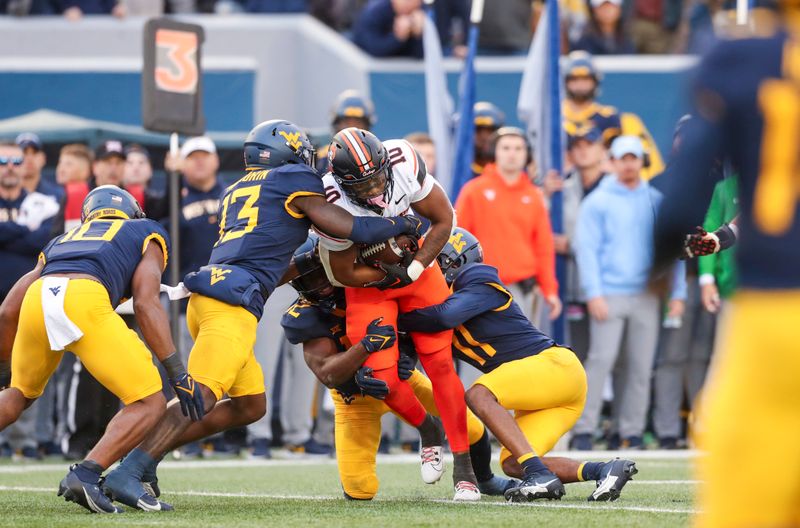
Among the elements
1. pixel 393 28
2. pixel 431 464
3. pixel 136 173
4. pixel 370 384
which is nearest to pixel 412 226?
pixel 370 384

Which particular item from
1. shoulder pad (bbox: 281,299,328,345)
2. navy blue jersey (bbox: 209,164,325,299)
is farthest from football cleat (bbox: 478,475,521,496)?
navy blue jersey (bbox: 209,164,325,299)

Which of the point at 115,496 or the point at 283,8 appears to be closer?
the point at 115,496

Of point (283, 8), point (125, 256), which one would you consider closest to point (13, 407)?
point (125, 256)

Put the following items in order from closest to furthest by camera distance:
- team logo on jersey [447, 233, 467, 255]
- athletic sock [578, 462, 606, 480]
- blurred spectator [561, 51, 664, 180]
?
athletic sock [578, 462, 606, 480] → team logo on jersey [447, 233, 467, 255] → blurred spectator [561, 51, 664, 180]

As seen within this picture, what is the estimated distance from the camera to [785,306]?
280 centimetres

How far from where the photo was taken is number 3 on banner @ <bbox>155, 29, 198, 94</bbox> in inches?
381

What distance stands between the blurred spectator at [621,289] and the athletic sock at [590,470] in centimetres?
385

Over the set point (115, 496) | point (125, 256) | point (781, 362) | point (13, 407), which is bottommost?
point (115, 496)

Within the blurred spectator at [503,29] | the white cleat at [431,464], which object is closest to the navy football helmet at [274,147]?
the white cleat at [431,464]

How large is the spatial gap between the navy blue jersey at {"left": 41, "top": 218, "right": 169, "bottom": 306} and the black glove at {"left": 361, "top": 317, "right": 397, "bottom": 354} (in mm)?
1032

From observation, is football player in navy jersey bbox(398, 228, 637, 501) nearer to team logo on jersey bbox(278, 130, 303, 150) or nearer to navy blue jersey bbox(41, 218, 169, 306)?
team logo on jersey bbox(278, 130, 303, 150)

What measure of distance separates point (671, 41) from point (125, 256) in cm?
913

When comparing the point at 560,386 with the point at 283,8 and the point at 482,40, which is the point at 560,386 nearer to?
the point at 482,40

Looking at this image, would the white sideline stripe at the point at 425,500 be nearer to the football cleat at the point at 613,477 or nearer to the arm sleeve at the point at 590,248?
the football cleat at the point at 613,477
